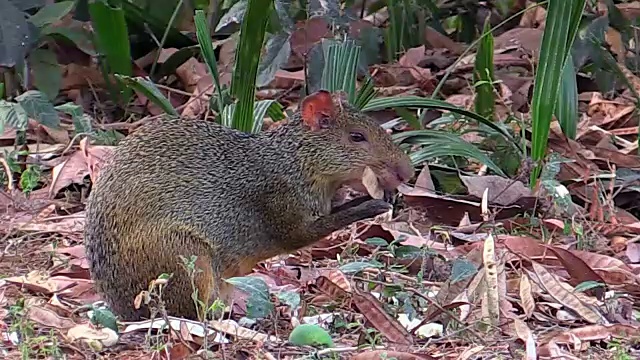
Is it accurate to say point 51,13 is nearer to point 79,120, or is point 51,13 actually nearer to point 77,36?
point 77,36

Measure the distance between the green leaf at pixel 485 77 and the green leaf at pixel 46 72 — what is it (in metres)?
2.02

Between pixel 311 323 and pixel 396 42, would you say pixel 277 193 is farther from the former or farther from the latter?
pixel 396 42

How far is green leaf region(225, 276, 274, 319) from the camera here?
12.1 ft

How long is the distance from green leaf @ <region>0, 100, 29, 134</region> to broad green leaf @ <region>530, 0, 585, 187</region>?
2166mm

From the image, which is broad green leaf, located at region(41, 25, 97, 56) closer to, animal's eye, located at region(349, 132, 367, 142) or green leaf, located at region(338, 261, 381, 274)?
animal's eye, located at region(349, 132, 367, 142)

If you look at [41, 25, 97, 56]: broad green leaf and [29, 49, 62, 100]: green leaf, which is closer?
[29, 49, 62, 100]: green leaf

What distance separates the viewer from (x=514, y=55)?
24.0 feet

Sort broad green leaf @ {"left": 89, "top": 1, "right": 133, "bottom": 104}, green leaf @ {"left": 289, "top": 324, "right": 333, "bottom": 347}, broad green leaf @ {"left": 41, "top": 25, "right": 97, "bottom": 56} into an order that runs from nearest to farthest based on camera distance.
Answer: green leaf @ {"left": 289, "top": 324, "right": 333, "bottom": 347}
broad green leaf @ {"left": 89, "top": 1, "right": 133, "bottom": 104}
broad green leaf @ {"left": 41, "top": 25, "right": 97, "bottom": 56}

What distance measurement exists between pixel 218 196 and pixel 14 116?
176cm

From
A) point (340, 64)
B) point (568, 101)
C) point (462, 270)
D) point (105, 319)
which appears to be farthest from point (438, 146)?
Answer: point (105, 319)

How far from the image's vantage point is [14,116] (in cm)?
557

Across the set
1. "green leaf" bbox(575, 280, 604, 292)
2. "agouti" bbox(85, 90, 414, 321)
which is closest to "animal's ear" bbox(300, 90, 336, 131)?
"agouti" bbox(85, 90, 414, 321)

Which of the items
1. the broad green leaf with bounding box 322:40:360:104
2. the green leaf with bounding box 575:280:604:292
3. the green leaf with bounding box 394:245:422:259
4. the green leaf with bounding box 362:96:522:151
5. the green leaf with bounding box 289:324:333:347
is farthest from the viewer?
the green leaf with bounding box 362:96:522:151

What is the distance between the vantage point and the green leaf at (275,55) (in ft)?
17.4
